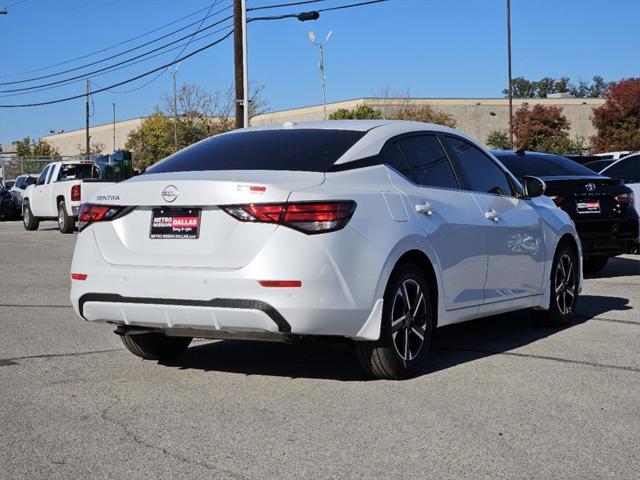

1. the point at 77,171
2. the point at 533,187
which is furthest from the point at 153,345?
the point at 77,171

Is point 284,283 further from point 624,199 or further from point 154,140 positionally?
point 154,140

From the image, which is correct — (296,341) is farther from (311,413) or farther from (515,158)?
(515,158)

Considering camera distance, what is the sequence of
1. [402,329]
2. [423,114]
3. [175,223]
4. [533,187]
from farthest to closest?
[423,114] → [533,187] → [402,329] → [175,223]

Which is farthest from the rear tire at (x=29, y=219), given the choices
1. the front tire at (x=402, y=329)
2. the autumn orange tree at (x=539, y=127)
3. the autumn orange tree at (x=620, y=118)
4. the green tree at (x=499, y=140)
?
the green tree at (x=499, y=140)

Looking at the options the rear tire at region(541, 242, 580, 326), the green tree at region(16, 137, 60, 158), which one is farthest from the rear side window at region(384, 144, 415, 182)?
the green tree at region(16, 137, 60, 158)

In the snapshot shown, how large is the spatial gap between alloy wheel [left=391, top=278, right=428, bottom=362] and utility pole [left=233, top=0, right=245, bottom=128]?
79.6 ft

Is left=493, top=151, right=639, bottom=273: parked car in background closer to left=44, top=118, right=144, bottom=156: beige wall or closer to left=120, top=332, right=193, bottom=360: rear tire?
left=120, top=332, right=193, bottom=360: rear tire

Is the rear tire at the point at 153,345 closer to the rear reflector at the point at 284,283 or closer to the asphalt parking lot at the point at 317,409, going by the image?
the asphalt parking lot at the point at 317,409

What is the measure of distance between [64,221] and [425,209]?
66.9 feet

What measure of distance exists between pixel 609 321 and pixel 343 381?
3677 millimetres

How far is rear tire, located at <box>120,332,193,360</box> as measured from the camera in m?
7.03

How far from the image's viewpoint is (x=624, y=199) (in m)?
12.5

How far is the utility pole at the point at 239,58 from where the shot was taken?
30250 millimetres

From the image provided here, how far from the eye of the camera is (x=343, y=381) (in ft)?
21.1
